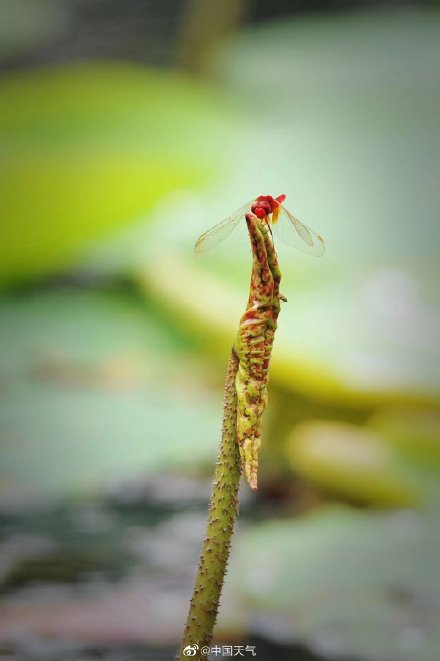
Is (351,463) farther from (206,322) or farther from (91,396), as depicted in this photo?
(91,396)

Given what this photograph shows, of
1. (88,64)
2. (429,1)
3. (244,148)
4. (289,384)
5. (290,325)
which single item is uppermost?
(429,1)

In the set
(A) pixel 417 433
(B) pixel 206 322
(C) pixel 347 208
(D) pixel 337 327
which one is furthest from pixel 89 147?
(A) pixel 417 433

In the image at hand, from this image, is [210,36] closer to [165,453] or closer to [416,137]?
[416,137]

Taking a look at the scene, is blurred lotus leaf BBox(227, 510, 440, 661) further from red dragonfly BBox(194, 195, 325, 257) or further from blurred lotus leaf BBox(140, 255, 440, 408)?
red dragonfly BBox(194, 195, 325, 257)

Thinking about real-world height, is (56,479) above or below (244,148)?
below

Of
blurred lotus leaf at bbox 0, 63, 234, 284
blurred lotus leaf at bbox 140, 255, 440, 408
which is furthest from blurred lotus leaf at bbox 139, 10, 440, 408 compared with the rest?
blurred lotus leaf at bbox 0, 63, 234, 284

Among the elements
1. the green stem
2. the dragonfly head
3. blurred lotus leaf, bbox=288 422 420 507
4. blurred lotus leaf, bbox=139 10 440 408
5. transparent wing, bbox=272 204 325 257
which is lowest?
the green stem

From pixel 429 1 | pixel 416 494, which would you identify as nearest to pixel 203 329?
pixel 416 494
